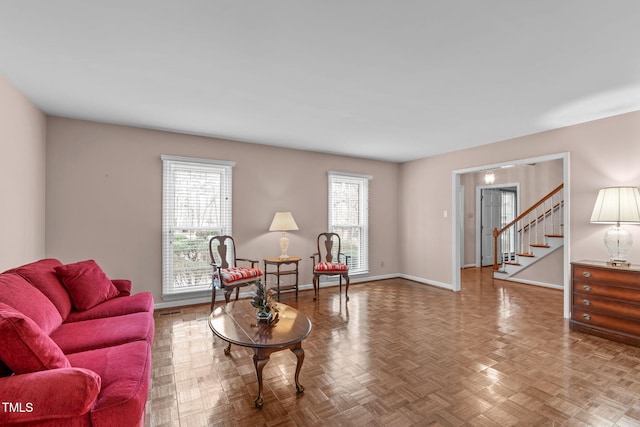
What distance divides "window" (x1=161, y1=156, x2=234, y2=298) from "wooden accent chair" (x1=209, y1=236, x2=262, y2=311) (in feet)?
0.52

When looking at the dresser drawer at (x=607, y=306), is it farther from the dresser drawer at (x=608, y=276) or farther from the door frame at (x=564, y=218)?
the door frame at (x=564, y=218)

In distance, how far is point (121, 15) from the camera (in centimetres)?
183

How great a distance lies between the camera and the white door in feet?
25.6

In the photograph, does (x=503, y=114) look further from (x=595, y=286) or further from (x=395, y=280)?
(x=395, y=280)

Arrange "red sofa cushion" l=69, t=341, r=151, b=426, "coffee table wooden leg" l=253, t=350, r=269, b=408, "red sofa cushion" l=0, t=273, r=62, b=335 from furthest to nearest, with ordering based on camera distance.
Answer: "coffee table wooden leg" l=253, t=350, r=269, b=408 → "red sofa cushion" l=0, t=273, r=62, b=335 → "red sofa cushion" l=69, t=341, r=151, b=426

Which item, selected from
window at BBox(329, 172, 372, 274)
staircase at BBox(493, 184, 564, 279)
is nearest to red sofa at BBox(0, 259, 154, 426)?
window at BBox(329, 172, 372, 274)

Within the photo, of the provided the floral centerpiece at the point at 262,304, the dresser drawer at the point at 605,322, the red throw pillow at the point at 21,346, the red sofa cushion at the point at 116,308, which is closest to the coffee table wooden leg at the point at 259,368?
the floral centerpiece at the point at 262,304

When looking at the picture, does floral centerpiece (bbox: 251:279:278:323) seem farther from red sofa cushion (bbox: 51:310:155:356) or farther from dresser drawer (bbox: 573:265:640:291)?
dresser drawer (bbox: 573:265:640:291)

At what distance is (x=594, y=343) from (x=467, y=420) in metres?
2.27

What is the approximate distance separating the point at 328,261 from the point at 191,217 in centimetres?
234

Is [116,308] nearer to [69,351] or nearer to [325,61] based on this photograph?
[69,351]

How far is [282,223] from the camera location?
4.64 m

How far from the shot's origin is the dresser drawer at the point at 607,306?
10.1ft

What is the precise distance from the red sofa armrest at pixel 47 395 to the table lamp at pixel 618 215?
4.59 metres
